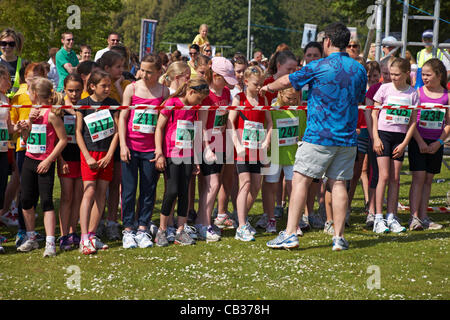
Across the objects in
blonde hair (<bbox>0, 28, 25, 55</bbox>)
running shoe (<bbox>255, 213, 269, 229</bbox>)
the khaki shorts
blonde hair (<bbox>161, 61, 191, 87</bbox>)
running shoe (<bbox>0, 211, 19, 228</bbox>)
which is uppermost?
blonde hair (<bbox>0, 28, 25, 55</bbox>)

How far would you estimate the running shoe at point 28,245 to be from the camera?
21.3 ft

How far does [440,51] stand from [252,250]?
9593 millimetres

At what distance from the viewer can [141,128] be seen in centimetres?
669

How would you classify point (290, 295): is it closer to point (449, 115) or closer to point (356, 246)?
point (356, 246)

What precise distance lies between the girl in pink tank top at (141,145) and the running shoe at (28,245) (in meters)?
0.89

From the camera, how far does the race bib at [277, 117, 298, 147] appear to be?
7.36 m

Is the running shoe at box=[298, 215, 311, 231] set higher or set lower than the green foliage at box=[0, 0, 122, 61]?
lower

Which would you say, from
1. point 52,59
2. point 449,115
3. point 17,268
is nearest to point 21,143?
point 17,268

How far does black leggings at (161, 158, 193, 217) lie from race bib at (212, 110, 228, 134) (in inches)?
21.8

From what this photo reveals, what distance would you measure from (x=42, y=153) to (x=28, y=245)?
37.0 inches

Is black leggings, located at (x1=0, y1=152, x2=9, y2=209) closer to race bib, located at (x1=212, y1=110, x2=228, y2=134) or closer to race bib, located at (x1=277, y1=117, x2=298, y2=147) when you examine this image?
race bib, located at (x1=212, y1=110, x2=228, y2=134)

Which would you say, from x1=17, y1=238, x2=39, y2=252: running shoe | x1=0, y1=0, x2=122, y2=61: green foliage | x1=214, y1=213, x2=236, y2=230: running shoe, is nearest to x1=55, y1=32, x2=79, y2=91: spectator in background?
x1=214, y1=213, x2=236, y2=230: running shoe

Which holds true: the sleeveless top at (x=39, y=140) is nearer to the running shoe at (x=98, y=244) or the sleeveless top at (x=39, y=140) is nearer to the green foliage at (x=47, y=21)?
the running shoe at (x=98, y=244)

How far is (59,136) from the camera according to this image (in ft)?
21.1
